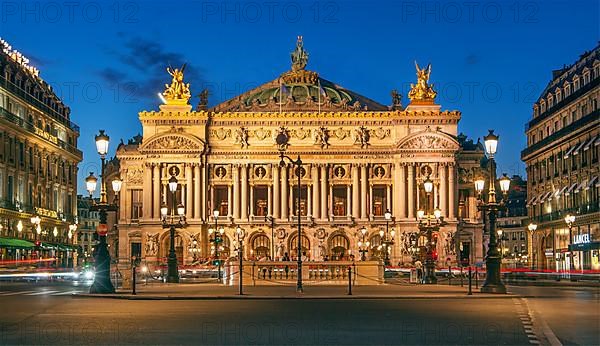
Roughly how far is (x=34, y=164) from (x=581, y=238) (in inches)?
2193

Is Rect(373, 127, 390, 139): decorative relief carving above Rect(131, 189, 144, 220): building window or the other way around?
above

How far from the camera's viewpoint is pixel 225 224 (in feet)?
411

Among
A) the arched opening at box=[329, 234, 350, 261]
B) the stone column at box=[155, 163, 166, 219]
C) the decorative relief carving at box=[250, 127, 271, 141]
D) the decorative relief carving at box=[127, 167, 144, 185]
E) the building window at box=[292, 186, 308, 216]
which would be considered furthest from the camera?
the decorative relief carving at box=[127, 167, 144, 185]

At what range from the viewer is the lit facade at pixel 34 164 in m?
96.1

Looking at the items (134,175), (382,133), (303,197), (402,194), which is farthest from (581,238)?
(134,175)

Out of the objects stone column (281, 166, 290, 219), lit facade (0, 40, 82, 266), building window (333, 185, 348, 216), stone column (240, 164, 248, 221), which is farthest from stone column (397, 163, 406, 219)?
lit facade (0, 40, 82, 266)

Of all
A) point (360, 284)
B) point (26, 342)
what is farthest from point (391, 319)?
point (360, 284)

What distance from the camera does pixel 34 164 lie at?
10638 cm

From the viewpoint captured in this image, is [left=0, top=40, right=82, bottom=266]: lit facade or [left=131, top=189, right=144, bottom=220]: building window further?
[left=131, top=189, right=144, bottom=220]: building window

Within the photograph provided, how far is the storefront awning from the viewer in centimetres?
9104

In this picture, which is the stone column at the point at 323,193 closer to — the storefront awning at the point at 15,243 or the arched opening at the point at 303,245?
the arched opening at the point at 303,245

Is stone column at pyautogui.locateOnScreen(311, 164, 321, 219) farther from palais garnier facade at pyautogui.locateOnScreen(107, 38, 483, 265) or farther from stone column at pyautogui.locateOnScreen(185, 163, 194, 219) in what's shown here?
stone column at pyautogui.locateOnScreen(185, 163, 194, 219)

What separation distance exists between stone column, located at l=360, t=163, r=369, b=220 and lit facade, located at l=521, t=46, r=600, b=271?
769 inches

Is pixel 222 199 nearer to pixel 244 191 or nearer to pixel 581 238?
pixel 244 191
